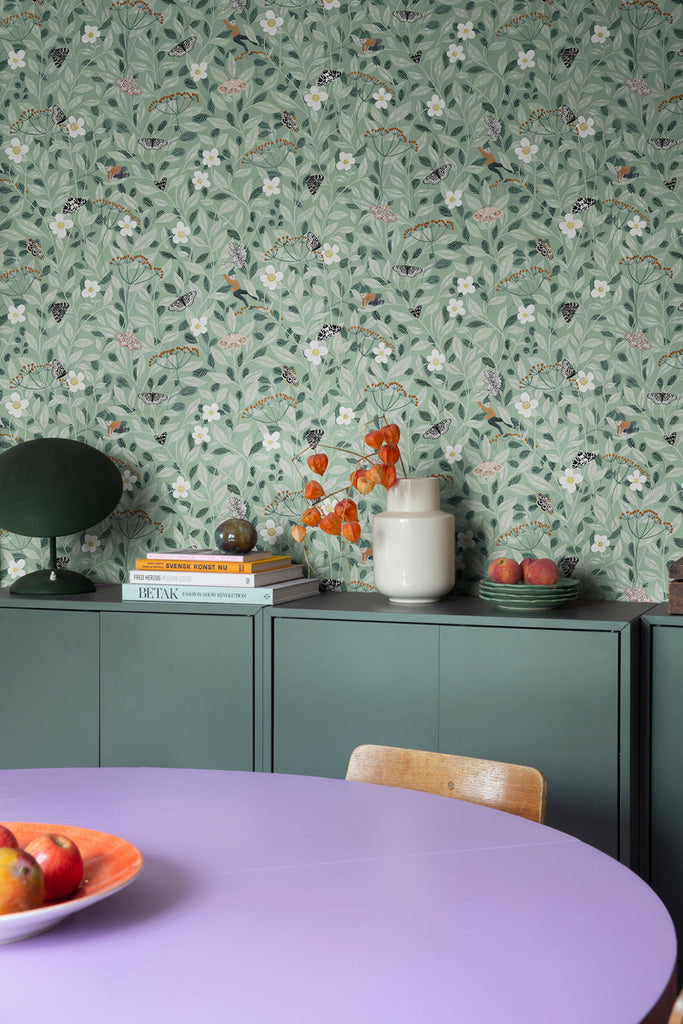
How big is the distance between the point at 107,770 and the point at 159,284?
1.75 meters

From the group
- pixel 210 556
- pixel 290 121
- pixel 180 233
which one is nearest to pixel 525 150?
pixel 290 121

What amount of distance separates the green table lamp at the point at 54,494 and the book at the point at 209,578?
0.27 metres

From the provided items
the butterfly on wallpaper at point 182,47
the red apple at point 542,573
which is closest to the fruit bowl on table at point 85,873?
the red apple at point 542,573

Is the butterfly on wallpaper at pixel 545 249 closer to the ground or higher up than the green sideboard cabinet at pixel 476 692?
higher up

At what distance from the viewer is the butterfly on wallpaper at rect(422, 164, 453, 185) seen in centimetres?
280

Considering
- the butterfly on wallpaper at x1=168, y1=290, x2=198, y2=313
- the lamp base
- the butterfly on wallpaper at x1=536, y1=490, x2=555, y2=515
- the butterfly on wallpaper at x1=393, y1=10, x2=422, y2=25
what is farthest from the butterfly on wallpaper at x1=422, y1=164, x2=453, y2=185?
the lamp base

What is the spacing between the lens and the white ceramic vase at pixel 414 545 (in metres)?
2.60

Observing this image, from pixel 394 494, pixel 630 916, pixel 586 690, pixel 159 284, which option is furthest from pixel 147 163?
pixel 630 916

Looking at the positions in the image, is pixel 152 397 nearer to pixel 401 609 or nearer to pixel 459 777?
pixel 401 609

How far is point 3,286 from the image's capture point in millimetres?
3225

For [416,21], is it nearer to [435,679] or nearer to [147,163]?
[147,163]

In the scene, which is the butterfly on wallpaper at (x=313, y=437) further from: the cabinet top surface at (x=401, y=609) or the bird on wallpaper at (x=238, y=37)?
the bird on wallpaper at (x=238, y=37)

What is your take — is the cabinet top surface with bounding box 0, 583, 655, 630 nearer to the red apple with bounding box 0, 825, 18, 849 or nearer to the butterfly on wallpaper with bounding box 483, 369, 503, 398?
the butterfly on wallpaper with bounding box 483, 369, 503, 398

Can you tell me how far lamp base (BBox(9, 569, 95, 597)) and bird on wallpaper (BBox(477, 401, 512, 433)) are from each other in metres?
1.20
